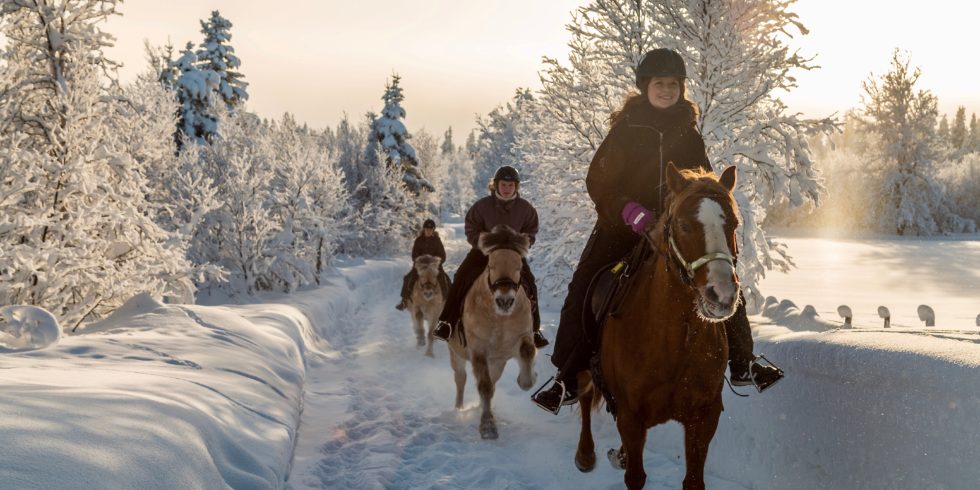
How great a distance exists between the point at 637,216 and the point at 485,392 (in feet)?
12.0

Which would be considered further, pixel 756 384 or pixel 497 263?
pixel 497 263

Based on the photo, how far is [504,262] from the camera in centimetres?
591

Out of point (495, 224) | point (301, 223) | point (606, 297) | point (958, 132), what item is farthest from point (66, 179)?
point (958, 132)

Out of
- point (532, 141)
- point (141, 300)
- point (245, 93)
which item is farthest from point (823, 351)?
point (245, 93)

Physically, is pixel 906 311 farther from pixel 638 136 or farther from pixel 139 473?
pixel 139 473

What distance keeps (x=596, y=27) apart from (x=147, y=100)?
20102 millimetres

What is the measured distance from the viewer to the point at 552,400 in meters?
4.38

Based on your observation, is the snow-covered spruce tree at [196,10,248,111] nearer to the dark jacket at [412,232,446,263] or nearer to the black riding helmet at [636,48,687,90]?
the dark jacket at [412,232,446,263]

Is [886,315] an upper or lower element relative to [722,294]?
lower

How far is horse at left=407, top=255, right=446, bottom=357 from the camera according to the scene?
11.4 meters

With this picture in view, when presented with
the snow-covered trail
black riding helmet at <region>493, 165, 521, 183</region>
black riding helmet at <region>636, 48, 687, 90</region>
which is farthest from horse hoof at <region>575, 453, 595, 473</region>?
black riding helmet at <region>493, 165, 521, 183</region>

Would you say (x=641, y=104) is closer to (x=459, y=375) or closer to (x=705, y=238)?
(x=705, y=238)

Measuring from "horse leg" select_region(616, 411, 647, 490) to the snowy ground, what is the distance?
1.20 meters

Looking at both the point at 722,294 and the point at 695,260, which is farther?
the point at 695,260
